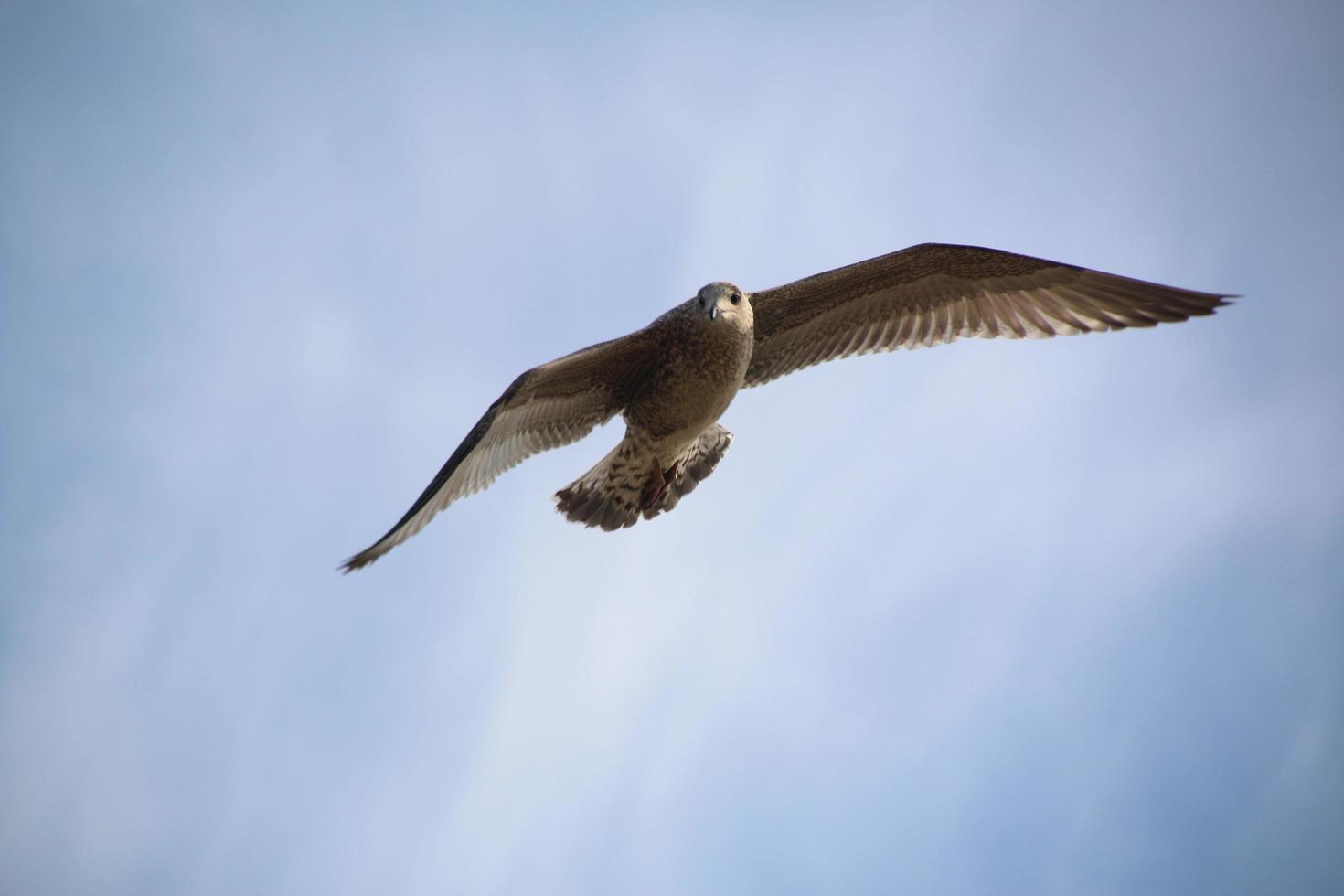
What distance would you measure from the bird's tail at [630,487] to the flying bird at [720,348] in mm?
11

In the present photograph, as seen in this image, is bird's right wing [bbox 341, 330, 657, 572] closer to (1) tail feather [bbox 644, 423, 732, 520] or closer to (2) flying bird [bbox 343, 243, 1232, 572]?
(2) flying bird [bbox 343, 243, 1232, 572]

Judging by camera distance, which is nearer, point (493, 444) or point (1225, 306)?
point (1225, 306)

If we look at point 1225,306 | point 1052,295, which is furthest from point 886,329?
point 1225,306

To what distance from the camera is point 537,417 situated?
7.73 m

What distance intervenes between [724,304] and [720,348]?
329 millimetres

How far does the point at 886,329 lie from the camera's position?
25.7 feet

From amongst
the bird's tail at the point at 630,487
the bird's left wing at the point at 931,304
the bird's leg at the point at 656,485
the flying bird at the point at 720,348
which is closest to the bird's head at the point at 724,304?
the flying bird at the point at 720,348

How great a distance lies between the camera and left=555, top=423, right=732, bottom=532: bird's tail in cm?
796

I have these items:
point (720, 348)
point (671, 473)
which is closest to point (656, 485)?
point (671, 473)

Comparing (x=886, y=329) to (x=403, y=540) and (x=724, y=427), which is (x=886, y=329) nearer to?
(x=724, y=427)

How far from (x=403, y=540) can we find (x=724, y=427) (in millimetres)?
2887

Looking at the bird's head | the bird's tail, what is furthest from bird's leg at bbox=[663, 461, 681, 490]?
the bird's head

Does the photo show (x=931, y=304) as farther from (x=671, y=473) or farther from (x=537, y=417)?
(x=537, y=417)

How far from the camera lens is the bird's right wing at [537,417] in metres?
7.04
